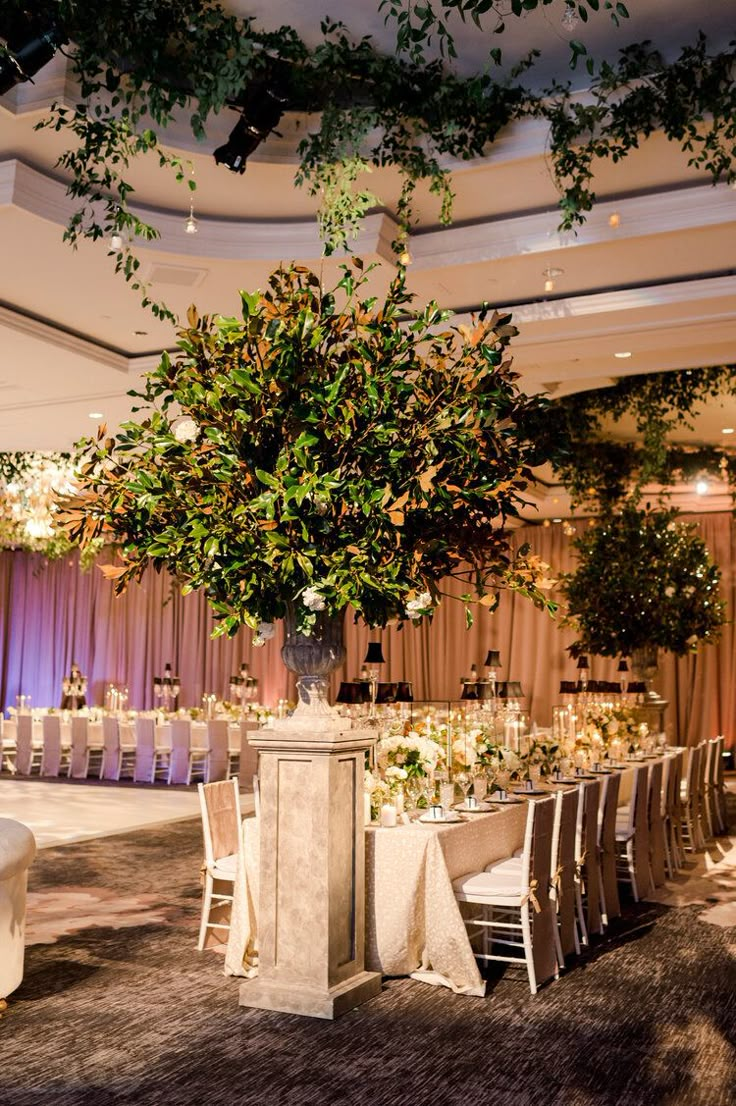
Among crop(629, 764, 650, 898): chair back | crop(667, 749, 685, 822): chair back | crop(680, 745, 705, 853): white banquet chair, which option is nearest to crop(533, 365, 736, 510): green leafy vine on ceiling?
crop(629, 764, 650, 898): chair back

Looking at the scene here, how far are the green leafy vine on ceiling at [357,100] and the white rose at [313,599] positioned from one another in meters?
2.43

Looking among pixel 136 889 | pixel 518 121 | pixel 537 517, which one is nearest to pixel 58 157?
pixel 518 121

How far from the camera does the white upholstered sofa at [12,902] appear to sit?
14.5 feet

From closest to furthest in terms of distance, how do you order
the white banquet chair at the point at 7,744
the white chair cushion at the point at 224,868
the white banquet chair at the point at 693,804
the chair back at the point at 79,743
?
the white chair cushion at the point at 224,868 < the white banquet chair at the point at 693,804 < the chair back at the point at 79,743 < the white banquet chair at the point at 7,744

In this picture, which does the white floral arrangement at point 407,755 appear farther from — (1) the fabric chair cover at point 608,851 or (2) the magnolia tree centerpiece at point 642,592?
(2) the magnolia tree centerpiece at point 642,592

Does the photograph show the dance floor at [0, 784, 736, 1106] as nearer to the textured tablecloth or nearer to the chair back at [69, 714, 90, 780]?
the textured tablecloth

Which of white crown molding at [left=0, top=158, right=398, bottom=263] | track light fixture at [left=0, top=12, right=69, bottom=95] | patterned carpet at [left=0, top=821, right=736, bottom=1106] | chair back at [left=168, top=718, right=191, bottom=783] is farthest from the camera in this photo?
chair back at [left=168, top=718, right=191, bottom=783]

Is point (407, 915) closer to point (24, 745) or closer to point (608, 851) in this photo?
point (608, 851)

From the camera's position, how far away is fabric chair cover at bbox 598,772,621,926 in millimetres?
6281

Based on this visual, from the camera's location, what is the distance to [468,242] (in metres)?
6.77

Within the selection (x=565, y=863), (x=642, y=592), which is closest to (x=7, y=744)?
(x=642, y=592)

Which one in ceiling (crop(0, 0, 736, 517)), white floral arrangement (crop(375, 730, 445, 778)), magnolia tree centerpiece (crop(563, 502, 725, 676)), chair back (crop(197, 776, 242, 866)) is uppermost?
ceiling (crop(0, 0, 736, 517))

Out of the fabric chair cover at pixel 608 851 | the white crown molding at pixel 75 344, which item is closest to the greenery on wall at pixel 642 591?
the fabric chair cover at pixel 608 851

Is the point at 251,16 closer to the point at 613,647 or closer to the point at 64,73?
the point at 64,73
